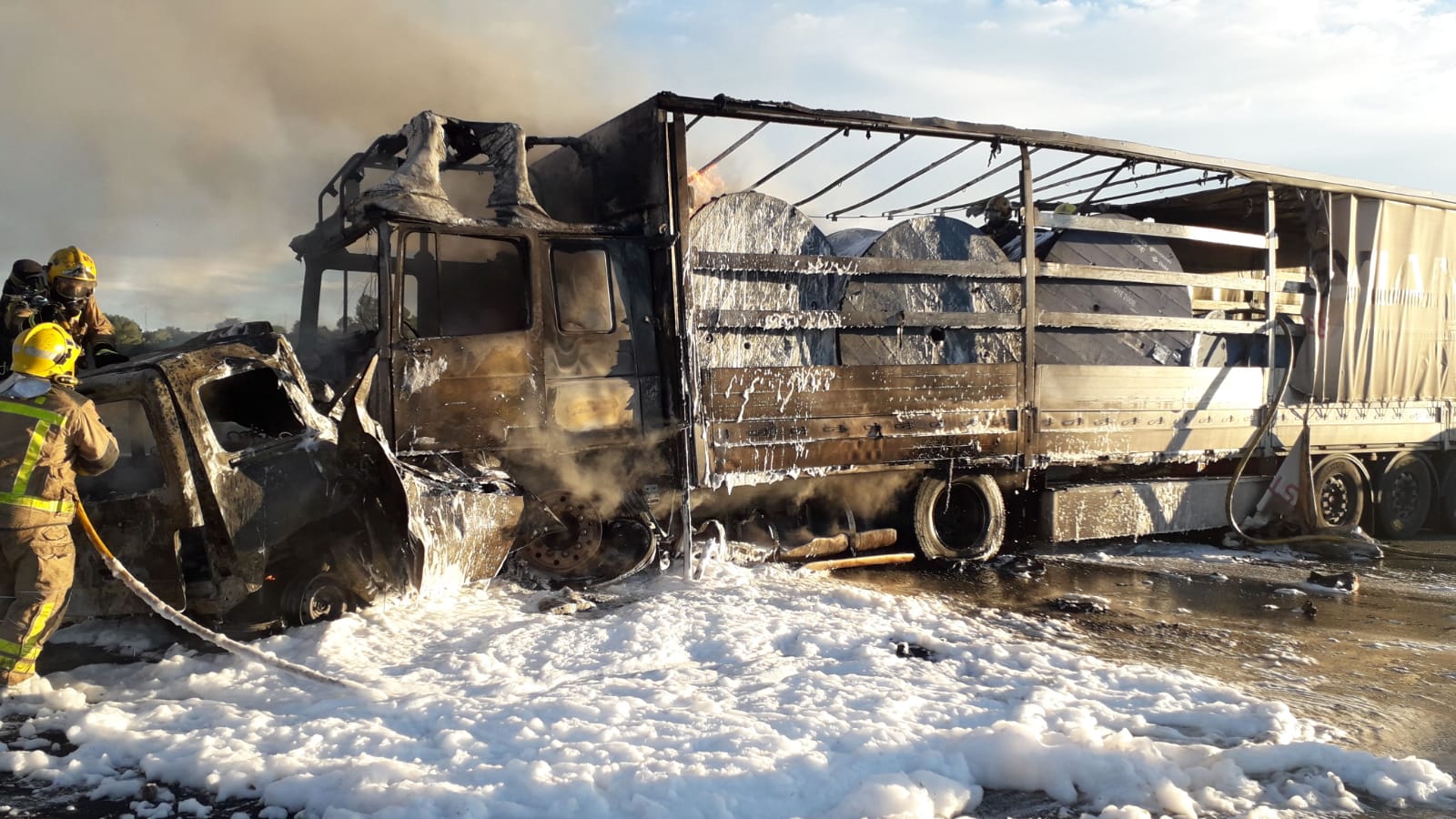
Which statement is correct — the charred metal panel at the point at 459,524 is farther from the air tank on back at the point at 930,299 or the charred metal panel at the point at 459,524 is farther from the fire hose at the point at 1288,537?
the fire hose at the point at 1288,537

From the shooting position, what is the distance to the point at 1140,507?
27.4 ft

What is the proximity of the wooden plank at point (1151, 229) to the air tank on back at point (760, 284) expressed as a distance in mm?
2378

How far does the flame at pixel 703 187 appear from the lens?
6.79 meters

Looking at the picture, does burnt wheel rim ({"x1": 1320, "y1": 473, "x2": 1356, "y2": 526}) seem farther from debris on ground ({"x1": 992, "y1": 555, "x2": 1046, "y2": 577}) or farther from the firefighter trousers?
the firefighter trousers

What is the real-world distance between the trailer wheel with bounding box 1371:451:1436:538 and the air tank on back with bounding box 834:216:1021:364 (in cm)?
534

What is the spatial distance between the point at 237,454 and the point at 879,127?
4909 millimetres

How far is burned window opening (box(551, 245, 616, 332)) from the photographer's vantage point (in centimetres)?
607

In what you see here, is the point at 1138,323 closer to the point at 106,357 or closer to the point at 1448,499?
the point at 1448,499

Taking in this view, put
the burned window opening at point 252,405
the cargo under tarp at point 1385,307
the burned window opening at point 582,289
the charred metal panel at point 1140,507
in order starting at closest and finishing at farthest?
the burned window opening at point 252,405, the burned window opening at point 582,289, the charred metal panel at point 1140,507, the cargo under tarp at point 1385,307

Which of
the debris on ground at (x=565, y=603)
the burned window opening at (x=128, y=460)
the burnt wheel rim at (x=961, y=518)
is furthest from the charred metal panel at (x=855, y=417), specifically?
the burned window opening at (x=128, y=460)

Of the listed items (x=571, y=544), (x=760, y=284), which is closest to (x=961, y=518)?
(x=760, y=284)

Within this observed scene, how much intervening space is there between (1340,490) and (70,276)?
11.2m

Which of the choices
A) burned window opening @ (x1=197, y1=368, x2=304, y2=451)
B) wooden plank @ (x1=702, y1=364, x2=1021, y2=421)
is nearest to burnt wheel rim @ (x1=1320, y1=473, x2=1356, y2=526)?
wooden plank @ (x1=702, y1=364, x2=1021, y2=421)

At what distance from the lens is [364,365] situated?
5.07 metres
